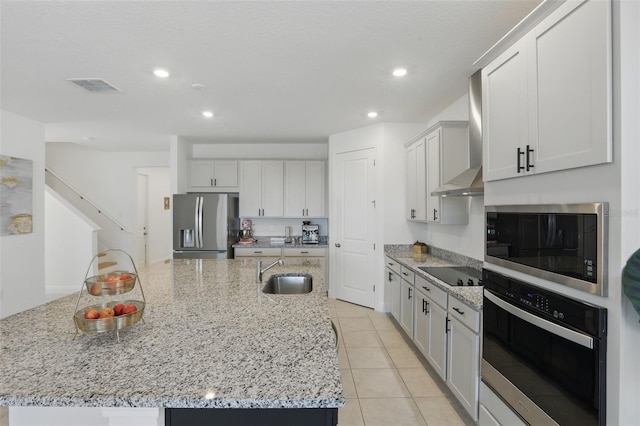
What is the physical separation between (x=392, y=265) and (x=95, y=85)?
368 centimetres

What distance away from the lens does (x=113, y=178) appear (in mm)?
6711

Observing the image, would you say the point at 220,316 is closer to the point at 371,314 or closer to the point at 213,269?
the point at 213,269

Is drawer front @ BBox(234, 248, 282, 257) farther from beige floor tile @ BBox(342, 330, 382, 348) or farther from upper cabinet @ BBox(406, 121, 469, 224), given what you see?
upper cabinet @ BBox(406, 121, 469, 224)

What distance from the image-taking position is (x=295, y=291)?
278 cm

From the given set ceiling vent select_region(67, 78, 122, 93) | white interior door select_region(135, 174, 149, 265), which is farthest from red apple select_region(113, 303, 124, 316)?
white interior door select_region(135, 174, 149, 265)

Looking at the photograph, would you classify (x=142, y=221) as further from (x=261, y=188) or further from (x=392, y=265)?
(x=392, y=265)

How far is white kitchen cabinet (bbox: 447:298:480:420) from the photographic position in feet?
6.42

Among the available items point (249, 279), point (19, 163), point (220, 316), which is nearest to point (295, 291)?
point (249, 279)

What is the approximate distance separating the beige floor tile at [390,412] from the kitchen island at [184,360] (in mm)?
977

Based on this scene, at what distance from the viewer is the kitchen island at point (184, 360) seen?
3.32 ft

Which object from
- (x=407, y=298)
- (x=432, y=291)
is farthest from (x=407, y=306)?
(x=432, y=291)

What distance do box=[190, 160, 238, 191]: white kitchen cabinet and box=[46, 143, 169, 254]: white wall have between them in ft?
5.18

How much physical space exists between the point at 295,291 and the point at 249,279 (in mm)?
426

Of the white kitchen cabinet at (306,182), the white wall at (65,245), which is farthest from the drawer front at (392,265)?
the white wall at (65,245)
